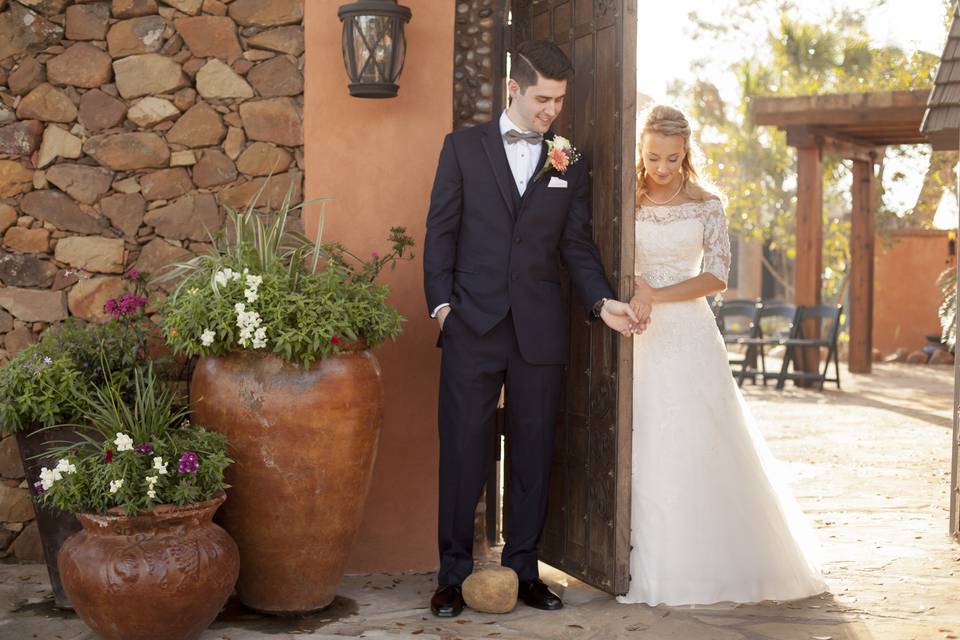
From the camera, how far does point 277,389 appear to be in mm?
3727

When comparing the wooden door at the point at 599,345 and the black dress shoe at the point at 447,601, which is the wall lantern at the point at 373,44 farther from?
the black dress shoe at the point at 447,601

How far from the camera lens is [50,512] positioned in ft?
13.0

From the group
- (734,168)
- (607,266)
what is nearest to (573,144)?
(607,266)

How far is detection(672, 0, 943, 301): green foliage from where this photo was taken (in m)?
17.8

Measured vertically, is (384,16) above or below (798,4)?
below

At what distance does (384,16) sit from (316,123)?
1.58ft

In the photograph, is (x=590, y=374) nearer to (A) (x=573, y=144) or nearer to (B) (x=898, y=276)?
(A) (x=573, y=144)

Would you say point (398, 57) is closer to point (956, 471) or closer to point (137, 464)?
point (137, 464)

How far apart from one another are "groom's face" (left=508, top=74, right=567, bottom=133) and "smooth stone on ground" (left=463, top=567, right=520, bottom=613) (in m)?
1.49

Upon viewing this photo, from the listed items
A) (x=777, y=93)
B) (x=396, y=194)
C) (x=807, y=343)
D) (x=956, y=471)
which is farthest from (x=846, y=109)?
(x=396, y=194)

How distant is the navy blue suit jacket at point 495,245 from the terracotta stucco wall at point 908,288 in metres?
13.3

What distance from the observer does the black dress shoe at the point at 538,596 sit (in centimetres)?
402

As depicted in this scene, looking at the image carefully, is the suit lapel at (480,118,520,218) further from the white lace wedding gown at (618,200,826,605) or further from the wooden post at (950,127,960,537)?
the wooden post at (950,127,960,537)

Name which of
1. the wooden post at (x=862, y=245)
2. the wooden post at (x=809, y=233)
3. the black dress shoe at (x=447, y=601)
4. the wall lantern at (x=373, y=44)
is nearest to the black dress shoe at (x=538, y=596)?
the black dress shoe at (x=447, y=601)
